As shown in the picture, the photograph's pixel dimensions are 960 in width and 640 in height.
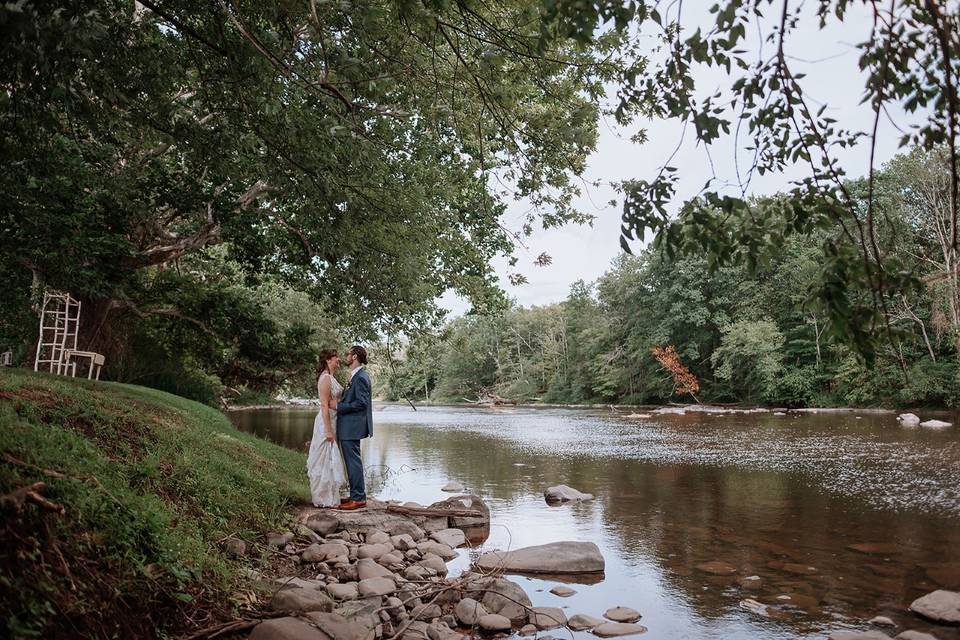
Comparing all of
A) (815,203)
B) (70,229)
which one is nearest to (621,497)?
(815,203)

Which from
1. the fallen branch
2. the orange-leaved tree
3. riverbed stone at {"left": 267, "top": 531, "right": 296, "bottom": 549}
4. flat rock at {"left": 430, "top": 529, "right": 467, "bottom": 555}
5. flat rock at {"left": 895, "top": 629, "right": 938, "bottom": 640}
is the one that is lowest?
flat rock at {"left": 430, "top": 529, "right": 467, "bottom": 555}

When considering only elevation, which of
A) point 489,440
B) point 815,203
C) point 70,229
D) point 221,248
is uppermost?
point 221,248

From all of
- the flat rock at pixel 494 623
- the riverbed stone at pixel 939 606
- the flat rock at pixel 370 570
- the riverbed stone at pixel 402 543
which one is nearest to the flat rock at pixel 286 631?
the flat rock at pixel 494 623

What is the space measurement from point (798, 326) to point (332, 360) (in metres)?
42.4

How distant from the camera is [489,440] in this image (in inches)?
933

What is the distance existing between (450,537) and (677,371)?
4363cm

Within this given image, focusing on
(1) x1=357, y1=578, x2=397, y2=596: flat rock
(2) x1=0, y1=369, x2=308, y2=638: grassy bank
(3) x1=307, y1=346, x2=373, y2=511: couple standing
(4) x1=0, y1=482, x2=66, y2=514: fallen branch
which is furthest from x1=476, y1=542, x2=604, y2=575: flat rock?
(4) x1=0, y1=482, x2=66, y2=514: fallen branch

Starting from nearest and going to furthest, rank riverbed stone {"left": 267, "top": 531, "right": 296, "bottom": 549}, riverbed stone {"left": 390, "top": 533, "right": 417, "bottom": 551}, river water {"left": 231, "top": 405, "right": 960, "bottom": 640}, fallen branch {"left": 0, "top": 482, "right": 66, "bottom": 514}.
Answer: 1. fallen branch {"left": 0, "top": 482, "right": 66, "bottom": 514}
2. river water {"left": 231, "top": 405, "right": 960, "bottom": 640}
3. riverbed stone {"left": 267, "top": 531, "right": 296, "bottom": 549}
4. riverbed stone {"left": 390, "top": 533, "right": 417, "bottom": 551}

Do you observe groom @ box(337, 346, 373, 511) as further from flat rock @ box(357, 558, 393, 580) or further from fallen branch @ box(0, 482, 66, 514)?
fallen branch @ box(0, 482, 66, 514)

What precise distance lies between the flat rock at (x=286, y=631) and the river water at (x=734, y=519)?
212 centimetres

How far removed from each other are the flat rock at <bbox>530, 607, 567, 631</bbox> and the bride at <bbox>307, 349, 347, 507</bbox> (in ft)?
12.7

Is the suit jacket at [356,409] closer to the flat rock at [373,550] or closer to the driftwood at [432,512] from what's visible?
the driftwood at [432,512]

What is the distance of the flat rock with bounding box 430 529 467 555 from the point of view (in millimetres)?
7890

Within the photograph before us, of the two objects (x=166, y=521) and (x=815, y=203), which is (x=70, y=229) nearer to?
(x=166, y=521)
